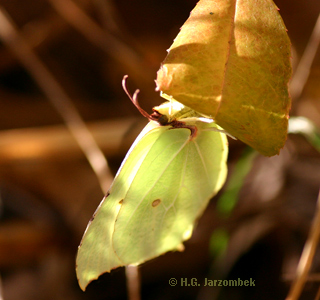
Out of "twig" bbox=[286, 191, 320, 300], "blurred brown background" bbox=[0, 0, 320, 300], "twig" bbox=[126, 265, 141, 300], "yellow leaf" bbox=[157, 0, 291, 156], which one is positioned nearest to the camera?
"yellow leaf" bbox=[157, 0, 291, 156]

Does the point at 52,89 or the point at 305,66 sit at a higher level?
the point at 52,89

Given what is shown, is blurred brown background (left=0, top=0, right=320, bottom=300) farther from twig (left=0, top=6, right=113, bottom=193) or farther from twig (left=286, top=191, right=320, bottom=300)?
twig (left=286, top=191, right=320, bottom=300)

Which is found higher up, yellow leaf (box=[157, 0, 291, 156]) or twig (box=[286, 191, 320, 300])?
yellow leaf (box=[157, 0, 291, 156])

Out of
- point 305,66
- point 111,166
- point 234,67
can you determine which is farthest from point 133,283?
point 305,66

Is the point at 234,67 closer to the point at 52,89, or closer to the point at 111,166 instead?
the point at 52,89

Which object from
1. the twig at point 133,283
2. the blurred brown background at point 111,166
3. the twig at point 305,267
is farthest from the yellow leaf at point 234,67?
the blurred brown background at point 111,166

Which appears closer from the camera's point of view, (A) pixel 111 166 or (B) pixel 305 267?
(B) pixel 305 267

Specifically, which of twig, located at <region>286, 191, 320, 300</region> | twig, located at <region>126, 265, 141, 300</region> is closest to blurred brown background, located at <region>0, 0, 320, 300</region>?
twig, located at <region>126, 265, 141, 300</region>

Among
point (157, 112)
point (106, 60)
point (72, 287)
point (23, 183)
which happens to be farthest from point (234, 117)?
point (106, 60)
